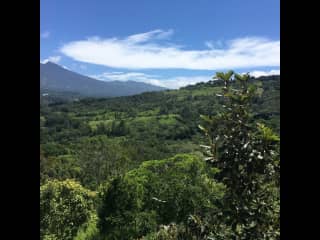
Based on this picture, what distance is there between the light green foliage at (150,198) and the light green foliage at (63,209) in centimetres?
97

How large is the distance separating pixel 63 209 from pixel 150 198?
381 centimetres

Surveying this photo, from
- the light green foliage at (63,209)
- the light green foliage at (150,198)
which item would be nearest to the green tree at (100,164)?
the light green foliage at (63,209)

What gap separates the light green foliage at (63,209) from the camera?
14008mm

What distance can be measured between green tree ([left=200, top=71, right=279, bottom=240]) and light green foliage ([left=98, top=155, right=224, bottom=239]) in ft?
33.7

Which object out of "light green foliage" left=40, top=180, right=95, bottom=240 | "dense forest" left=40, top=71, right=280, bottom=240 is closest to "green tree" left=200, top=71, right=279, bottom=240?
"dense forest" left=40, top=71, right=280, bottom=240

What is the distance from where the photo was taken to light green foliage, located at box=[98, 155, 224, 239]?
43.0ft

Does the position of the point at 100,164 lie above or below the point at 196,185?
below

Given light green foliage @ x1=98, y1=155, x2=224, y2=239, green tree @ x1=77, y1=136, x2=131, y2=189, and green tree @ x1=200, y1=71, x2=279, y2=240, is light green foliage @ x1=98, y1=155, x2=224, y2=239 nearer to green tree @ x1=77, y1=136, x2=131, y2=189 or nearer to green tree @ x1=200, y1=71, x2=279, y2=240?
green tree @ x1=200, y1=71, x2=279, y2=240

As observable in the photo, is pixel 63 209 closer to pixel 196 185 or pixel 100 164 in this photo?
pixel 196 185

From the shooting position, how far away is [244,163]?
Answer: 2.42 m

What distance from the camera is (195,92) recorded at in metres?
101

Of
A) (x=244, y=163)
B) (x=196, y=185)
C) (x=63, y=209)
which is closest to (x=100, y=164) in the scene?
(x=63, y=209)

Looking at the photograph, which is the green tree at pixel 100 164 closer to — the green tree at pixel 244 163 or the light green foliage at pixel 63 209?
the light green foliage at pixel 63 209
